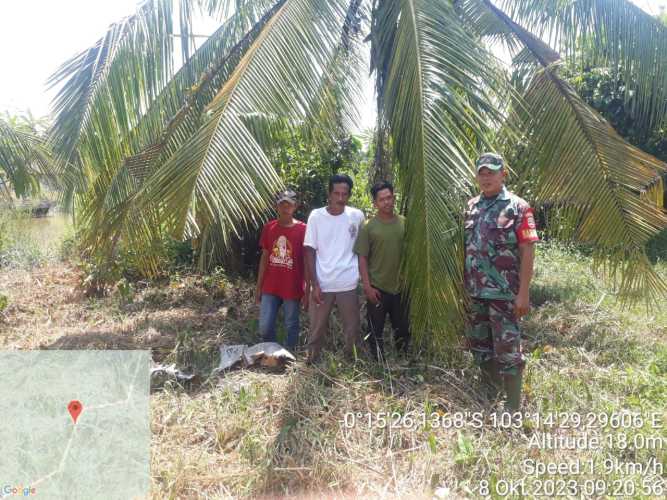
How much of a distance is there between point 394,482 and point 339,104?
3061 mm

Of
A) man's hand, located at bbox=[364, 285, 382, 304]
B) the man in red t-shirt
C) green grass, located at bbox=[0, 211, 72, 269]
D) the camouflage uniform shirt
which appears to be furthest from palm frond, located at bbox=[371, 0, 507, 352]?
green grass, located at bbox=[0, 211, 72, 269]

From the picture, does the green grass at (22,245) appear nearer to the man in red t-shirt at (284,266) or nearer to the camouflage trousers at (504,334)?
the man in red t-shirt at (284,266)

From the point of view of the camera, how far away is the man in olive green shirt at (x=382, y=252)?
142 inches

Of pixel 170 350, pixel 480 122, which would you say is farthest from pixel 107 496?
pixel 480 122

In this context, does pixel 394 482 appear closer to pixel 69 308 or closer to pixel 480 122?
pixel 480 122

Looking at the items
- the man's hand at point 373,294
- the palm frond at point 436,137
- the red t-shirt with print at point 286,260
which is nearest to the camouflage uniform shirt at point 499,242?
the palm frond at point 436,137

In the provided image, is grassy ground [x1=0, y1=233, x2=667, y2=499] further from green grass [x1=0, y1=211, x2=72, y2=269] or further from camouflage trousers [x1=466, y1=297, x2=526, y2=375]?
green grass [x1=0, y1=211, x2=72, y2=269]

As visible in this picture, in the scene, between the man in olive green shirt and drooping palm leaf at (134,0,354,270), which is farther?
the man in olive green shirt

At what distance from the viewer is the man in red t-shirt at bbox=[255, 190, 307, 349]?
4.09 m

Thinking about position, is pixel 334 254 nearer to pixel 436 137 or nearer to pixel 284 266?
pixel 284 266

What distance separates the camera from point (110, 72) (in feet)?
14.6

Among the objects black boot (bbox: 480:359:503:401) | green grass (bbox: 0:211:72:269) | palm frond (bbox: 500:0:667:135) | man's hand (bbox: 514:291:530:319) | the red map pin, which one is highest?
palm frond (bbox: 500:0:667:135)

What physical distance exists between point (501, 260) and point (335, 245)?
1179 mm

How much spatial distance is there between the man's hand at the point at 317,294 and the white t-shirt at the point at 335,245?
0.13ft
